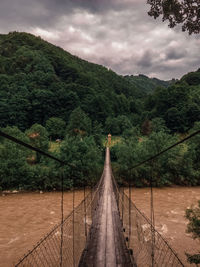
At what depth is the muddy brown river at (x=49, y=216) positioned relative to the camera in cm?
666

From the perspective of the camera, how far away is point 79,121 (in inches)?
1073

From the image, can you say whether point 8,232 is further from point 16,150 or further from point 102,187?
point 16,150

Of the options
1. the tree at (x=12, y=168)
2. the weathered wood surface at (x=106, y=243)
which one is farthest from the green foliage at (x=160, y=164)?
the weathered wood surface at (x=106, y=243)

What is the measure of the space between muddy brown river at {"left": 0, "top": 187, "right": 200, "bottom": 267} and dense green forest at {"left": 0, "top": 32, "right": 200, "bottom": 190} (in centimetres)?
166

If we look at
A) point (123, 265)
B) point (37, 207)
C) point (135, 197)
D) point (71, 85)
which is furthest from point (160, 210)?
point (71, 85)

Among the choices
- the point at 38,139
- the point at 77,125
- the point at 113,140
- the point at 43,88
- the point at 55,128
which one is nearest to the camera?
the point at 38,139

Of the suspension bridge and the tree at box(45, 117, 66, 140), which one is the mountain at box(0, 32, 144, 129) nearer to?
the tree at box(45, 117, 66, 140)

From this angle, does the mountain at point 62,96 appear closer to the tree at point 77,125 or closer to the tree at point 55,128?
the tree at point 77,125

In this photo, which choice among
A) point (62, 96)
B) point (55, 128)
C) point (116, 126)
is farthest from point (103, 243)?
point (62, 96)

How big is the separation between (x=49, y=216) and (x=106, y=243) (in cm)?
608

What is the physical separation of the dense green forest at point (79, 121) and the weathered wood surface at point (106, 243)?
4.34 ft

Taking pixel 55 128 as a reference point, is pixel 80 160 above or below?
below

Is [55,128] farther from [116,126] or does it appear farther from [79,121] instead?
[116,126]

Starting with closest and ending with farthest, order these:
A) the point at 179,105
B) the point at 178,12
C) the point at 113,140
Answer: the point at 178,12
the point at 179,105
the point at 113,140
